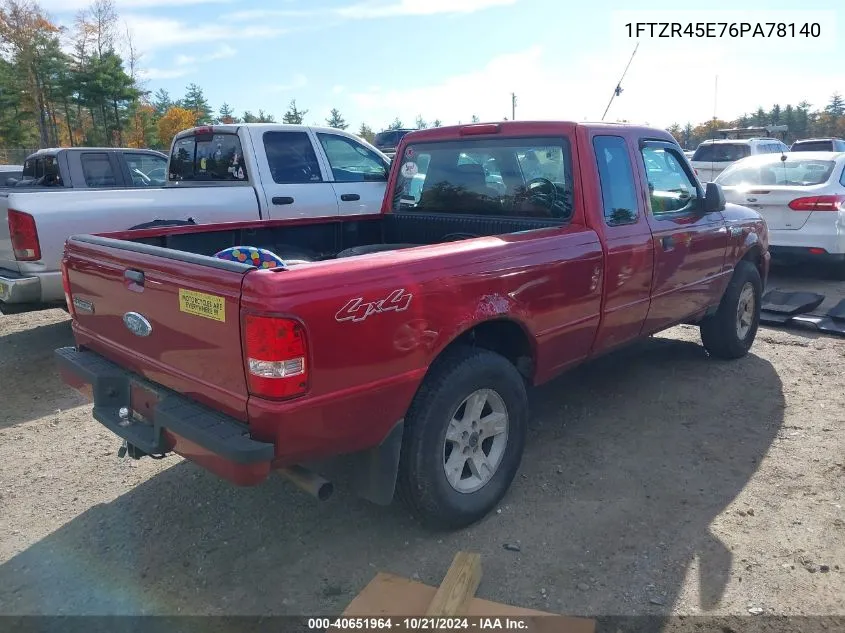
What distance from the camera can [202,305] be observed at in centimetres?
250

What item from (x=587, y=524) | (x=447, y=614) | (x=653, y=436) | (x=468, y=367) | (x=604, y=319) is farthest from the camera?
(x=653, y=436)

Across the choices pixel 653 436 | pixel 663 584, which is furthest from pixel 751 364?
pixel 663 584

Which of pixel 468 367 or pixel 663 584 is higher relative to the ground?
pixel 468 367

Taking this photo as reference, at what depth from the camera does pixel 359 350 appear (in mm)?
2512

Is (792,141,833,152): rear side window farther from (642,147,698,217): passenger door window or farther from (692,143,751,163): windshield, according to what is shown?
(642,147,698,217): passenger door window

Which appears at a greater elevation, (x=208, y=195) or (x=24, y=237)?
(x=208, y=195)

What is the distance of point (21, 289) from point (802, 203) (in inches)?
318

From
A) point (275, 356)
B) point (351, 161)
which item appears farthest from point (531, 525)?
point (351, 161)

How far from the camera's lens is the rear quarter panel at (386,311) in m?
2.38

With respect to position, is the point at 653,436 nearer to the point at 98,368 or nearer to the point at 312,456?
the point at 312,456

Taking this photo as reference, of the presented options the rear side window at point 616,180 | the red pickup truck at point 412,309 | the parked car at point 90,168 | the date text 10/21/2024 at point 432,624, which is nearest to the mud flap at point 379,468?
the red pickup truck at point 412,309

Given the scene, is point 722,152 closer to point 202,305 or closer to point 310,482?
point 310,482

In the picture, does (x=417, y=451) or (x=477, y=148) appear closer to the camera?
(x=417, y=451)

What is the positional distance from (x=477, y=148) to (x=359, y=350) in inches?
87.4
